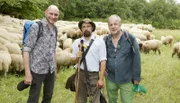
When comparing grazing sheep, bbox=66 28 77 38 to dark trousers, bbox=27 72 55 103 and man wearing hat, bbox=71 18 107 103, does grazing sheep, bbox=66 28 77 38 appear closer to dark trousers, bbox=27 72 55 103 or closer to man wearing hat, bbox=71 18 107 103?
dark trousers, bbox=27 72 55 103

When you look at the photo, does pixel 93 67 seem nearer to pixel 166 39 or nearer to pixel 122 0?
pixel 166 39

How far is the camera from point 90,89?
14.9 feet

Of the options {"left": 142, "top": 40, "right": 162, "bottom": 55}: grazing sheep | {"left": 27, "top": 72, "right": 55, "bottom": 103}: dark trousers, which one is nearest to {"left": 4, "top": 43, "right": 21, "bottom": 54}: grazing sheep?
{"left": 27, "top": 72, "right": 55, "bottom": 103}: dark trousers

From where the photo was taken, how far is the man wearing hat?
169 inches

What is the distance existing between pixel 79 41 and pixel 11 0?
16289 mm

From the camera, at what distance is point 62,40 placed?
1446 centimetres

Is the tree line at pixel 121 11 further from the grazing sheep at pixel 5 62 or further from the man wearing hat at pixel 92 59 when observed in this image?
the man wearing hat at pixel 92 59

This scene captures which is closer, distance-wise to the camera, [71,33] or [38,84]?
[38,84]

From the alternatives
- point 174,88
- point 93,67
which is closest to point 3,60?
point 93,67

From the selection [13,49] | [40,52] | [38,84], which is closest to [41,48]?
[40,52]

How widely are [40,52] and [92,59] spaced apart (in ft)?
2.92

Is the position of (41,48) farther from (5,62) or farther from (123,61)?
(5,62)

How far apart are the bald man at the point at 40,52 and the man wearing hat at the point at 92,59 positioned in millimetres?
445

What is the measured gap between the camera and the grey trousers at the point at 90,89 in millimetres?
4465
